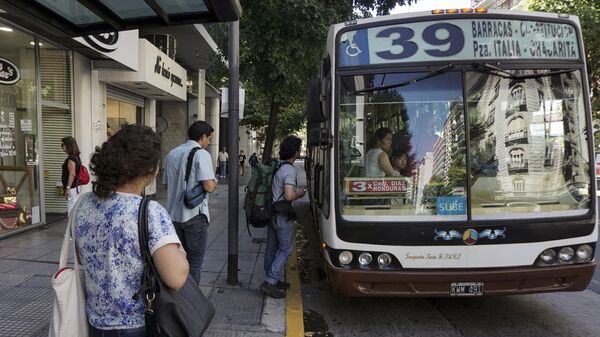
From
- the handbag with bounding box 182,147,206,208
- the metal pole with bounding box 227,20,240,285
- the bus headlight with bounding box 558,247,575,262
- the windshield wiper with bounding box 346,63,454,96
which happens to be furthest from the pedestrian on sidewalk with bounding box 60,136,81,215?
the bus headlight with bounding box 558,247,575,262

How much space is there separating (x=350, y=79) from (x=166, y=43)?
1027 cm

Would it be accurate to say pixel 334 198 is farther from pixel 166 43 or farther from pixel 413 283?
pixel 166 43

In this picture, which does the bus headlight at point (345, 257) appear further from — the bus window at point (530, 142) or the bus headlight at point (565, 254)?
the bus headlight at point (565, 254)

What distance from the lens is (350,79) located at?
430 cm

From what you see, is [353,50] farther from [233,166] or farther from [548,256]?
[548,256]

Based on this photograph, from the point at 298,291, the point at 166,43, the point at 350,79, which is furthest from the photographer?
the point at 166,43

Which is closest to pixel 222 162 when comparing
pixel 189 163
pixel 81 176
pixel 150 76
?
pixel 150 76

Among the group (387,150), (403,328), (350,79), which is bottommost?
(403,328)

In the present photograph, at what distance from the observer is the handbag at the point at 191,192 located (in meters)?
4.12

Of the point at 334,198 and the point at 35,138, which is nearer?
the point at 334,198

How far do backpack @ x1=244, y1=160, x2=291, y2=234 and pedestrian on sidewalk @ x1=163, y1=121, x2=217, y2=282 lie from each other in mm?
758

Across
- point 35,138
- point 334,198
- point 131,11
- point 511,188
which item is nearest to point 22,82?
point 35,138

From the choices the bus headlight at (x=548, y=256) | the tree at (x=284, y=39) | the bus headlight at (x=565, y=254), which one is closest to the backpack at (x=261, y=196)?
the bus headlight at (x=548, y=256)

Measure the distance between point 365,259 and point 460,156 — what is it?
1228mm
